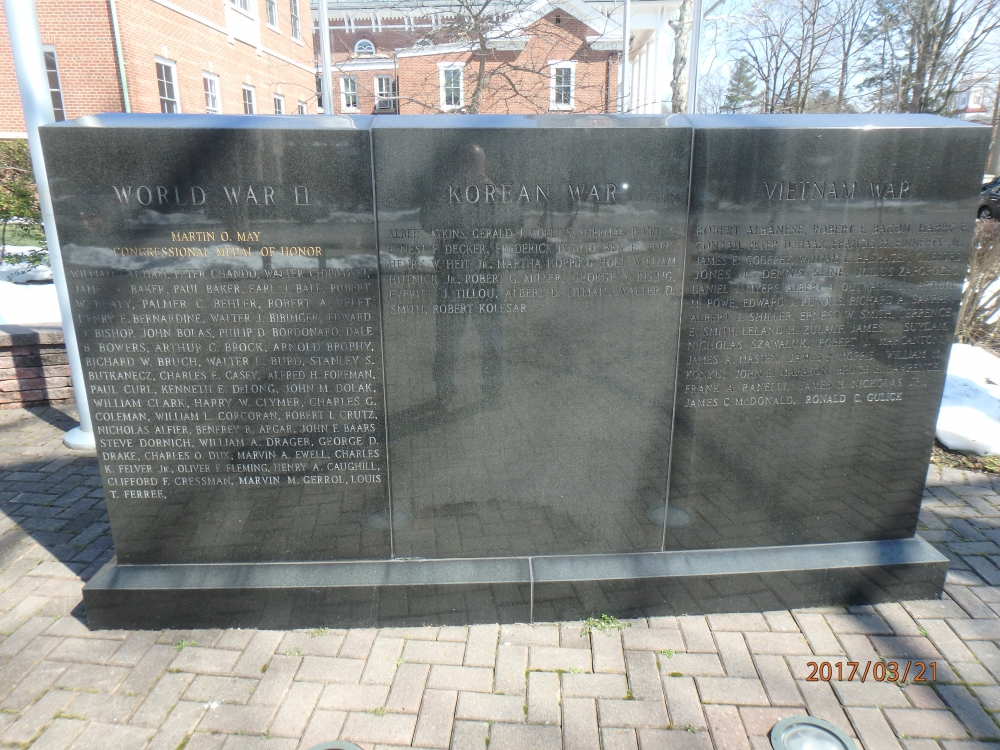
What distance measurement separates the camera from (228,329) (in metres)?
2.89

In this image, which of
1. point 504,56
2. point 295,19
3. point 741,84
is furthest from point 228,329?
point 741,84

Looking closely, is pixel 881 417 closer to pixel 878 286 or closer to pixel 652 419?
pixel 878 286

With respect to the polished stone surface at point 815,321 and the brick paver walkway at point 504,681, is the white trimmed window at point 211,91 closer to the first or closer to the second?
the brick paver walkway at point 504,681

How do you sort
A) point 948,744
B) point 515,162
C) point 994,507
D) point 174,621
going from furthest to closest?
1. point 994,507
2. point 174,621
3. point 515,162
4. point 948,744

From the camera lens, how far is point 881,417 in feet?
10.6

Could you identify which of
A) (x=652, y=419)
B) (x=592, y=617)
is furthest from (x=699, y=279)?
(x=592, y=617)

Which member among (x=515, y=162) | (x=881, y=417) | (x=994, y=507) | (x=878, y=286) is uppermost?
(x=515, y=162)

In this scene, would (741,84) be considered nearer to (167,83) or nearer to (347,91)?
(347,91)

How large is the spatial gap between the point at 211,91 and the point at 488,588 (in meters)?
24.1

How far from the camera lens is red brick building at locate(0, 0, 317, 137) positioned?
56.0 feet

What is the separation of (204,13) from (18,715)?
23915 millimetres

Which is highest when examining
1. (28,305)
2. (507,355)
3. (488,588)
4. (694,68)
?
(694,68)
